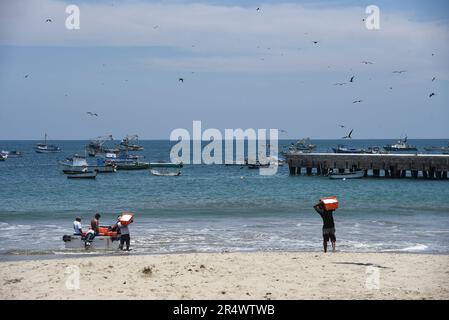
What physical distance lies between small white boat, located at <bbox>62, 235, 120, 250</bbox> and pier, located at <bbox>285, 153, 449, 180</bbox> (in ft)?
160

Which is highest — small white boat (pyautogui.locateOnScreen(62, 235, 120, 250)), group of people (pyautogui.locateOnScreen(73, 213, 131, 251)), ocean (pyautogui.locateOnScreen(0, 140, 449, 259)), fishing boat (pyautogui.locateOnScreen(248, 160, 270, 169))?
fishing boat (pyautogui.locateOnScreen(248, 160, 270, 169))

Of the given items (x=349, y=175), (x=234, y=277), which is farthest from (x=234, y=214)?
(x=349, y=175)

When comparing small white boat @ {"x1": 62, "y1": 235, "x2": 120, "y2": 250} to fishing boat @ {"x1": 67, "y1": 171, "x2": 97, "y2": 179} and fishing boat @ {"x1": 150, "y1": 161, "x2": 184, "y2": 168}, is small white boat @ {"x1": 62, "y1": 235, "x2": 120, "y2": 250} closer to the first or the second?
fishing boat @ {"x1": 67, "y1": 171, "x2": 97, "y2": 179}

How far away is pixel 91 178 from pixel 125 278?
63105 mm

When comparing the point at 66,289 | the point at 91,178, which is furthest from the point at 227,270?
the point at 91,178

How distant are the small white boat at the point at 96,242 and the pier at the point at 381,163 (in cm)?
4877

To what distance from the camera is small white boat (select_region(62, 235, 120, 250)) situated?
924 inches

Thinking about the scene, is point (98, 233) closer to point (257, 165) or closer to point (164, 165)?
point (164, 165)

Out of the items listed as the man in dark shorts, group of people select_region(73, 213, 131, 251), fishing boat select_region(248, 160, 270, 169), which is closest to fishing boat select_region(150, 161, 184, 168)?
fishing boat select_region(248, 160, 270, 169)

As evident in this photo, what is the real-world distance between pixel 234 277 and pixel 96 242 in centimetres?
873

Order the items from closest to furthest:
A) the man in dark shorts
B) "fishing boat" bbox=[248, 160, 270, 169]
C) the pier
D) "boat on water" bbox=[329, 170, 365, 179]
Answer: the man in dark shorts
the pier
"boat on water" bbox=[329, 170, 365, 179]
"fishing boat" bbox=[248, 160, 270, 169]

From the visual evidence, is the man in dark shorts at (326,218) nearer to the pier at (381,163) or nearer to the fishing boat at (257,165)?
the pier at (381,163)

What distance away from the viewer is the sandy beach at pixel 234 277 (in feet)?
47.1
